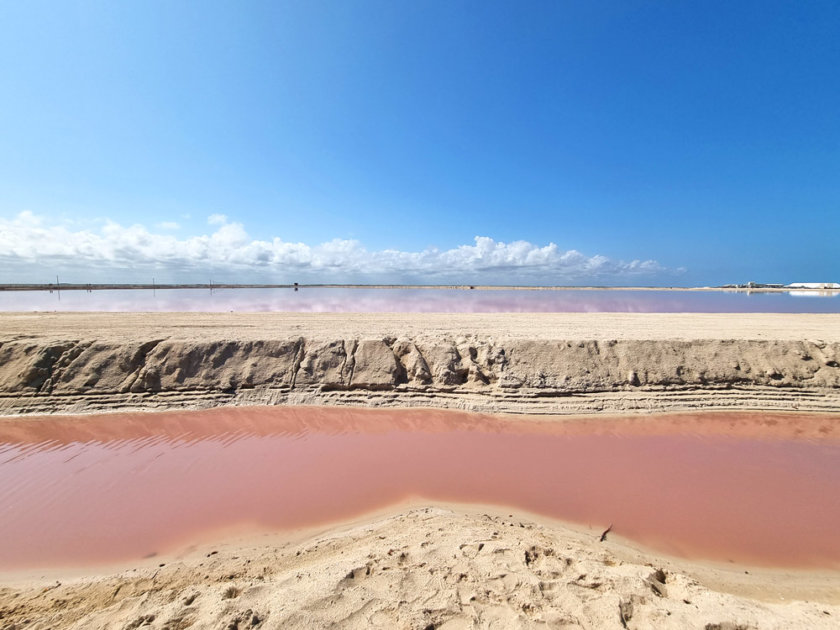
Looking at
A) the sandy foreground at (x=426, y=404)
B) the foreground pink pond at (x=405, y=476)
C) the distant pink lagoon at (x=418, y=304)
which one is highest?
the distant pink lagoon at (x=418, y=304)

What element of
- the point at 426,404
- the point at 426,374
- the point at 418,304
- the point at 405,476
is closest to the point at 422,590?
the point at 405,476

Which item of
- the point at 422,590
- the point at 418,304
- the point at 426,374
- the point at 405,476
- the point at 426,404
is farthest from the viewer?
the point at 418,304

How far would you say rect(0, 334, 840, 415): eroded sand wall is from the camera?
376 inches

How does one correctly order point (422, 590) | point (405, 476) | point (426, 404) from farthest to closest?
1. point (426, 404)
2. point (405, 476)
3. point (422, 590)

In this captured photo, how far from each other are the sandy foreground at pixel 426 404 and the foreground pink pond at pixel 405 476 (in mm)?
486

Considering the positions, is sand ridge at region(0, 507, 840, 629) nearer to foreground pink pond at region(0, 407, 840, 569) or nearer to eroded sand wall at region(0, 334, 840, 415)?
foreground pink pond at region(0, 407, 840, 569)

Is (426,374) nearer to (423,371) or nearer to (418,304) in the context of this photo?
(423,371)

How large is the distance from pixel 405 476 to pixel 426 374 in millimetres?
4239

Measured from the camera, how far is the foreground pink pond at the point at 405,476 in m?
4.84

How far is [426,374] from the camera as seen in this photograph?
1041 cm

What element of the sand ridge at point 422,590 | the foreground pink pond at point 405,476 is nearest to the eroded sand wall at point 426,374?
the foreground pink pond at point 405,476

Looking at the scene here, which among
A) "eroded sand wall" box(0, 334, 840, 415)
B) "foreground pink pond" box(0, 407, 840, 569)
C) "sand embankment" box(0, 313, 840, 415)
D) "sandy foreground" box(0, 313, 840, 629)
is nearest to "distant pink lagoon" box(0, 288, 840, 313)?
"sandy foreground" box(0, 313, 840, 629)

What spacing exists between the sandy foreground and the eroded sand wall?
0.17 ft

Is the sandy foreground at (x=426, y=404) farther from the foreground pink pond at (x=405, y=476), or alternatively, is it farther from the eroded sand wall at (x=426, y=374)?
the foreground pink pond at (x=405, y=476)
